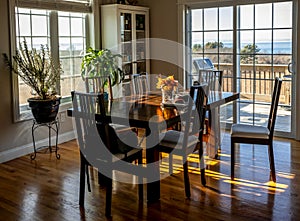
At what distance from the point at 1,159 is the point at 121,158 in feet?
7.12

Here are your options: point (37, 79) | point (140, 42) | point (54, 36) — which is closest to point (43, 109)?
point (37, 79)

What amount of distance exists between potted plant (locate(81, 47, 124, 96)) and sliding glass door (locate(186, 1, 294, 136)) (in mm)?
1459

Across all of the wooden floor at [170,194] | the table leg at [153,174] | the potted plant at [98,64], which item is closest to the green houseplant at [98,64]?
the potted plant at [98,64]

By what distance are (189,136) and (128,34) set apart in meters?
3.07

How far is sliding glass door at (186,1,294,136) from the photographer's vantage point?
18.0 ft

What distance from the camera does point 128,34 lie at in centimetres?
624

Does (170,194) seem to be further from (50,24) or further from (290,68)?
(50,24)

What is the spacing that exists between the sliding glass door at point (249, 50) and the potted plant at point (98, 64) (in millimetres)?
1459

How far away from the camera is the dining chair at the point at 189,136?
135 inches

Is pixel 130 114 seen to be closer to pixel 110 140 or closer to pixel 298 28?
pixel 110 140

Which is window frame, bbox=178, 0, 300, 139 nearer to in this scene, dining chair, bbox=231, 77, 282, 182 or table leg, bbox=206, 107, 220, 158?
table leg, bbox=206, 107, 220, 158

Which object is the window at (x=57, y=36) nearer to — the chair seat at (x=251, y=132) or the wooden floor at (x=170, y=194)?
the wooden floor at (x=170, y=194)

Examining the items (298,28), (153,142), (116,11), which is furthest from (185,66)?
(153,142)

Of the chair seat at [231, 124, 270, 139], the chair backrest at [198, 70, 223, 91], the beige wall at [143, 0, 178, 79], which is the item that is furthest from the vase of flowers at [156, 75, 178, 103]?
the beige wall at [143, 0, 178, 79]
